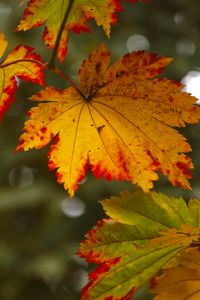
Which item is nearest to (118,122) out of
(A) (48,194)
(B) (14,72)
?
(B) (14,72)

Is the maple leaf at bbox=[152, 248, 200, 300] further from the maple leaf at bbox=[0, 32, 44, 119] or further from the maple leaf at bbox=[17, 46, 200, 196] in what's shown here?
the maple leaf at bbox=[0, 32, 44, 119]

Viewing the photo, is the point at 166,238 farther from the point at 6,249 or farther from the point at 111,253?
the point at 6,249

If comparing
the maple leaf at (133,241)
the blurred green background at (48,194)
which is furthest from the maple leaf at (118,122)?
the blurred green background at (48,194)

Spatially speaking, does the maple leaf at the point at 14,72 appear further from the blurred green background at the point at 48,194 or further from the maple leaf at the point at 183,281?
the blurred green background at the point at 48,194

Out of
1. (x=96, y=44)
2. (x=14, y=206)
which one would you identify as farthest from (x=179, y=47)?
(x=14, y=206)

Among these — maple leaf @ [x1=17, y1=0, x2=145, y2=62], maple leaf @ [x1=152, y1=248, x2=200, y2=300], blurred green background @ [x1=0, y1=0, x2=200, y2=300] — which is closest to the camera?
maple leaf @ [x1=152, y1=248, x2=200, y2=300]

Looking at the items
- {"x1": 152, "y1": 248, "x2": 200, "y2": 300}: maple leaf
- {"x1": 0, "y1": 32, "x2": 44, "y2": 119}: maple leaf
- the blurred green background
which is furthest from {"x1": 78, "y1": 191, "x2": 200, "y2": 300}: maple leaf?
the blurred green background
